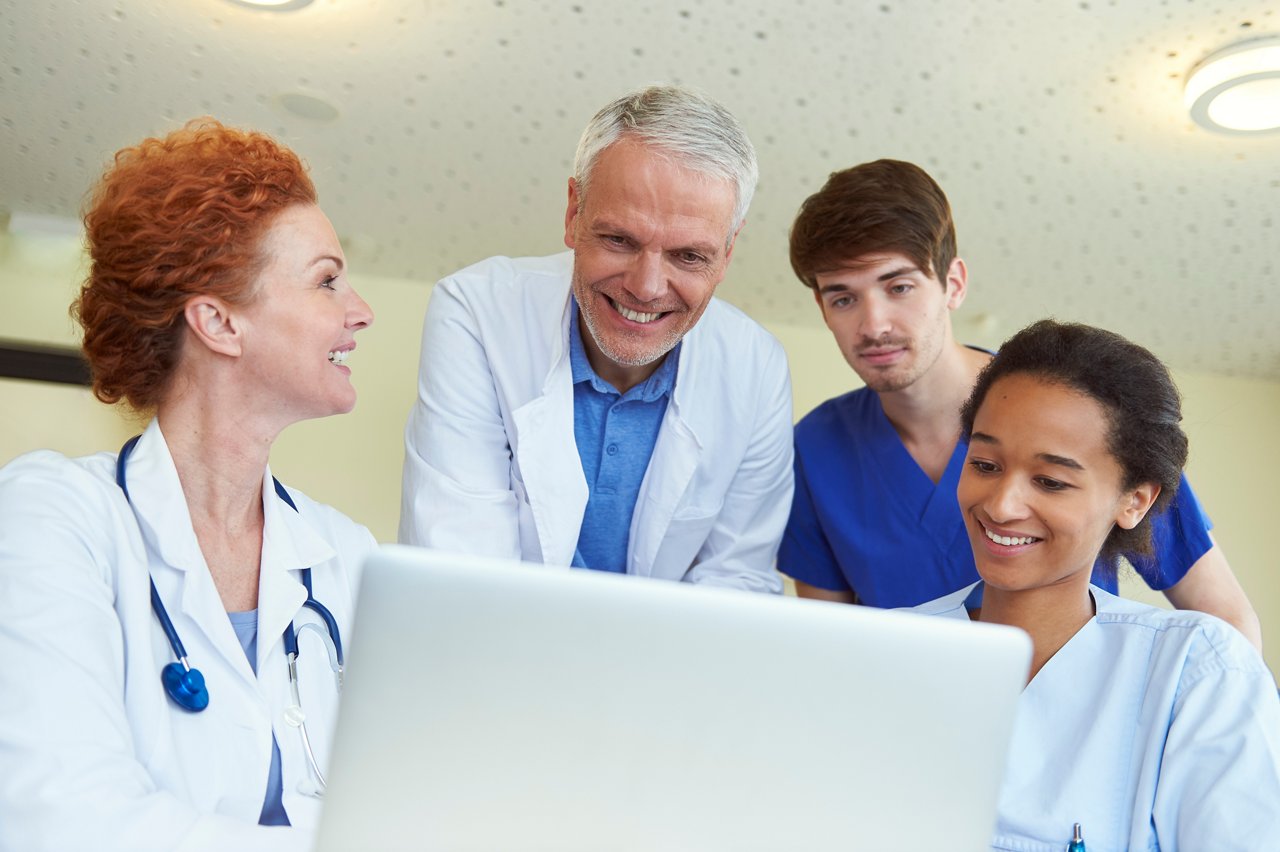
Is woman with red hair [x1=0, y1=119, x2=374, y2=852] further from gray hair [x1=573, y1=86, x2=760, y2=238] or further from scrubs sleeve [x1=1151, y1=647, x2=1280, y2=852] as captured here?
scrubs sleeve [x1=1151, y1=647, x2=1280, y2=852]

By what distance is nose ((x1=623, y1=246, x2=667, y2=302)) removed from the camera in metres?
1.64

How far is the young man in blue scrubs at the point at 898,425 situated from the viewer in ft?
6.10

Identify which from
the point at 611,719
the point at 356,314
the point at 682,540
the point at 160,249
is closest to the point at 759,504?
the point at 682,540

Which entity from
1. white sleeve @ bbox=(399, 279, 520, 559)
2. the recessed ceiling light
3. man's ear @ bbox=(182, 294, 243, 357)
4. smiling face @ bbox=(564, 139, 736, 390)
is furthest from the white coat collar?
the recessed ceiling light

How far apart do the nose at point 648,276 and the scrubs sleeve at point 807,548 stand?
0.64m

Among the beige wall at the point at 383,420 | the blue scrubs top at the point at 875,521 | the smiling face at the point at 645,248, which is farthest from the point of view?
the beige wall at the point at 383,420

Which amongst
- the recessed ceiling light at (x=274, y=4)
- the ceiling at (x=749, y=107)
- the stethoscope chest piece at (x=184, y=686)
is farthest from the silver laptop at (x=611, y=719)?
the recessed ceiling light at (x=274, y=4)

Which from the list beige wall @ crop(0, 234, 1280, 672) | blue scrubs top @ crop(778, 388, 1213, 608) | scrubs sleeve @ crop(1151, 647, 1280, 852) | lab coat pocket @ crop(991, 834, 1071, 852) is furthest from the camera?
beige wall @ crop(0, 234, 1280, 672)

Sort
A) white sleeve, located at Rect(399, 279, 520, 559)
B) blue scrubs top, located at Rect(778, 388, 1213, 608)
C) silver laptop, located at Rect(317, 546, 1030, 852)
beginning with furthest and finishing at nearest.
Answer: blue scrubs top, located at Rect(778, 388, 1213, 608), white sleeve, located at Rect(399, 279, 520, 559), silver laptop, located at Rect(317, 546, 1030, 852)

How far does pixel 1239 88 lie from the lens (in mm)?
2436

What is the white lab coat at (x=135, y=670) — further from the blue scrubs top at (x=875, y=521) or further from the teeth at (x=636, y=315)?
the blue scrubs top at (x=875, y=521)

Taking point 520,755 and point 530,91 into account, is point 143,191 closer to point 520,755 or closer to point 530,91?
point 520,755

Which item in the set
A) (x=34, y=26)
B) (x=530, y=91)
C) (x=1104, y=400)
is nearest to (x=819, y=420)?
(x=1104, y=400)

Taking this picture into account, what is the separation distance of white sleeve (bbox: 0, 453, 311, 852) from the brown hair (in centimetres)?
122
